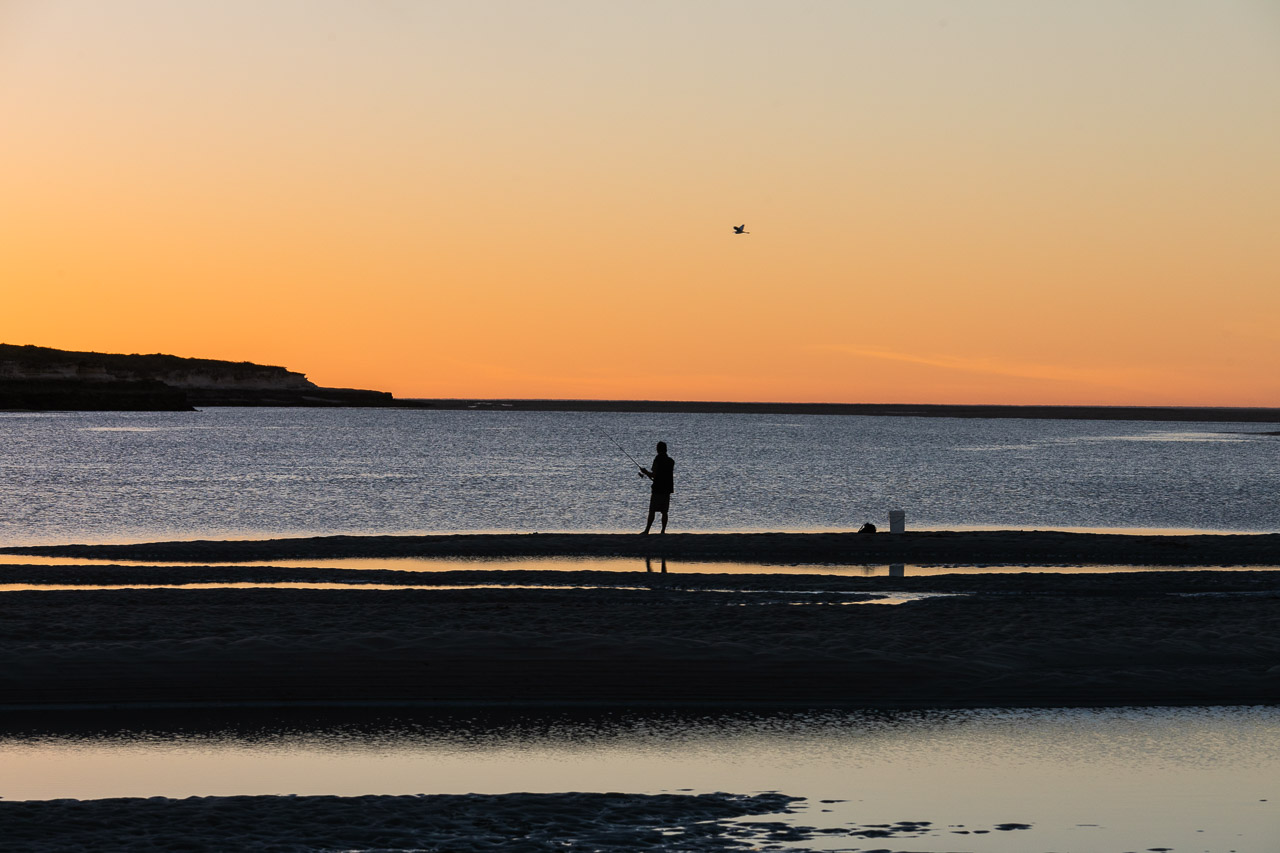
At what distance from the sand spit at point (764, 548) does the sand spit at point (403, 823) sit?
17849mm

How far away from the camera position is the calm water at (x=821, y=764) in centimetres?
841

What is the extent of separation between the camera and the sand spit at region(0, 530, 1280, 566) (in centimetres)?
2681

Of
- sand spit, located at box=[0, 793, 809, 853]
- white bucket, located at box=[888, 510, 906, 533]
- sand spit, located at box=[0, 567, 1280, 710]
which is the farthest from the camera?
white bucket, located at box=[888, 510, 906, 533]

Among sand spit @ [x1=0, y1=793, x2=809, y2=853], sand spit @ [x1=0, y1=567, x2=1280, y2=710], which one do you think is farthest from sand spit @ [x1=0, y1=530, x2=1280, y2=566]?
sand spit @ [x1=0, y1=793, x2=809, y2=853]

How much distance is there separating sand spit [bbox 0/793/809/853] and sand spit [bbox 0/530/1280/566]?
17.8 metres

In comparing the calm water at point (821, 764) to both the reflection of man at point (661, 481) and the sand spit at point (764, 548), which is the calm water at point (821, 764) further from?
the reflection of man at point (661, 481)

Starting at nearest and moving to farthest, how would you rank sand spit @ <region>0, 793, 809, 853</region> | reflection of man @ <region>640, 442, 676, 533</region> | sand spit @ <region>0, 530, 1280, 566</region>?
sand spit @ <region>0, 793, 809, 853</region> → sand spit @ <region>0, 530, 1280, 566</region> → reflection of man @ <region>640, 442, 676, 533</region>

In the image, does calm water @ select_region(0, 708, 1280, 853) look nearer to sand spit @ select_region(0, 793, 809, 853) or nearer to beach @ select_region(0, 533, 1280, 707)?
sand spit @ select_region(0, 793, 809, 853)

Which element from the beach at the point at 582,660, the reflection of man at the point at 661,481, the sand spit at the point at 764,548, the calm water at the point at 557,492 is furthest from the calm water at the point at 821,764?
the calm water at the point at 557,492

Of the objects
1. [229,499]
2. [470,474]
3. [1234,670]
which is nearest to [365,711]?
[1234,670]

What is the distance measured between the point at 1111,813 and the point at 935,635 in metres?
6.75

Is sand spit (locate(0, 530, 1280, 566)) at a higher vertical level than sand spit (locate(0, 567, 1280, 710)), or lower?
→ lower

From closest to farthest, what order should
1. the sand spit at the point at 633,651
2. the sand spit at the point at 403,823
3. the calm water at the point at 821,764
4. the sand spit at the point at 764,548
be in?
1. the sand spit at the point at 403,823
2. the calm water at the point at 821,764
3. the sand spit at the point at 633,651
4. the sand spit at the point at 764,548

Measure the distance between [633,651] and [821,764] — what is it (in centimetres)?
424
